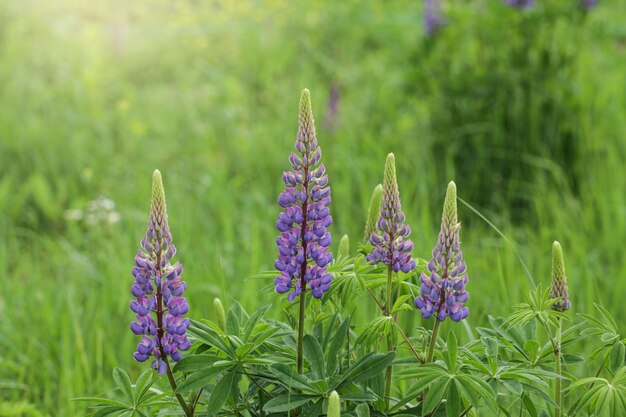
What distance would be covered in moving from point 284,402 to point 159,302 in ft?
1.04

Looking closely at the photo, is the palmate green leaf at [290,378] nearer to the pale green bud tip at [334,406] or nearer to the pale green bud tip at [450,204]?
the pale green bud tip at [334,406]

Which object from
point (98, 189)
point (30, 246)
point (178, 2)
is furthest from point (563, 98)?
point (178, 2)

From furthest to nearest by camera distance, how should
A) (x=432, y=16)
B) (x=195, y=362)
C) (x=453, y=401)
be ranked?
1. (x=432, y=16)
2. (x=195, y=362)
3. (x=453, y=401)

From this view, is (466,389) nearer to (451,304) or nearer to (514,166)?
(451,304)

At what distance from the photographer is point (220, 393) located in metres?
1.65

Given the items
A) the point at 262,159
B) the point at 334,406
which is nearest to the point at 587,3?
the point at 262,159

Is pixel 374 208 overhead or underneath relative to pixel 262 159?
underneath

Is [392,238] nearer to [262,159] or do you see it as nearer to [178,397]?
[178,397]

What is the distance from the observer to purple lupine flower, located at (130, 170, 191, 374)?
1.66 metres

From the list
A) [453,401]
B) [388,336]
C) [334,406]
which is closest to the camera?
[334,406]

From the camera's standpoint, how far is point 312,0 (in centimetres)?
788

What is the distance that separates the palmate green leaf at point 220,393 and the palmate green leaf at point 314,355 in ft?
0.51

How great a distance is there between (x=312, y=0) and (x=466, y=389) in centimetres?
669

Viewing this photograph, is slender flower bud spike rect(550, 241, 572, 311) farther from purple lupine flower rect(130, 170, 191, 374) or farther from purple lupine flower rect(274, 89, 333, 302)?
purple lupine flower rect(130, 170, 191, 374)
